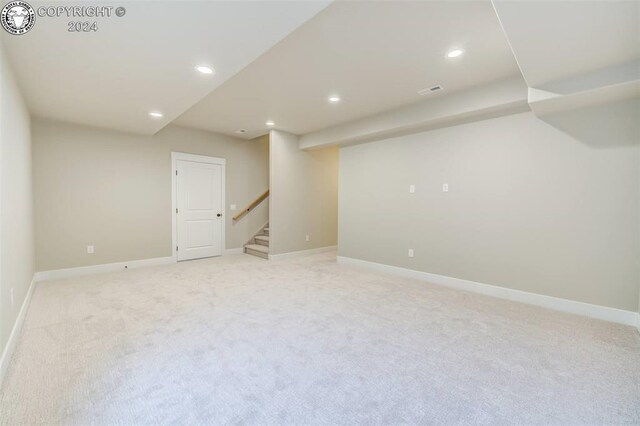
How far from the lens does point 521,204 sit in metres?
3.50

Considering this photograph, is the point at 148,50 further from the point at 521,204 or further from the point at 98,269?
the point at 521,204

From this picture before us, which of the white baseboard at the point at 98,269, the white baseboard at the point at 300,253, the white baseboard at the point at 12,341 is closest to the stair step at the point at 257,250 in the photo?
the white baseboard at the point at 300,253

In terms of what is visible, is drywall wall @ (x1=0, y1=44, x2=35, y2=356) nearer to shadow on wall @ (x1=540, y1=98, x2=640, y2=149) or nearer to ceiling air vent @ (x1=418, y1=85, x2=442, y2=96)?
ceiling air vent @ (x1=418, y1=85, x2=442, y2=96)

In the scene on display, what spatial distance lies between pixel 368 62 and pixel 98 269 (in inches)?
206

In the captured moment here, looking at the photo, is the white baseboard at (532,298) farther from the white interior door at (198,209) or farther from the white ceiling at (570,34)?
the white interior door at (198,209)

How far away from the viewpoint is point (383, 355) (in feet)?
7.30

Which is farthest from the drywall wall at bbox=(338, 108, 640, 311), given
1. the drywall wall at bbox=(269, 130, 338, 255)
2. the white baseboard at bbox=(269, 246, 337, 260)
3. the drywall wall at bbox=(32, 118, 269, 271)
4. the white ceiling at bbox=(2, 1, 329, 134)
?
the drywall wall at bbox=(32, 118, 269, 271)

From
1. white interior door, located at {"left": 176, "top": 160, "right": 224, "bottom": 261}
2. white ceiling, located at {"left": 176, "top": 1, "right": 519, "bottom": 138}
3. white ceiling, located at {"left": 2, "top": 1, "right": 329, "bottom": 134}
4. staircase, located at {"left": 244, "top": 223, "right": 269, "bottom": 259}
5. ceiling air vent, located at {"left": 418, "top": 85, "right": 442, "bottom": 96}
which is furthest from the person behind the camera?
staircase, located at {"left": 244, "top": 223, "right": 269, "bottom": 259}

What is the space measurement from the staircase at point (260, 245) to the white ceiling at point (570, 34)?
5.09m

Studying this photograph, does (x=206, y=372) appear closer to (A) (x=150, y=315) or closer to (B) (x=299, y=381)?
(B) (x=299, y=381)

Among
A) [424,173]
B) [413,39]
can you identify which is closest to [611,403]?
[413,39]

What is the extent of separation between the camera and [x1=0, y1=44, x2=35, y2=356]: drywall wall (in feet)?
6.84

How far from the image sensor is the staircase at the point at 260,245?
6085 millimetres

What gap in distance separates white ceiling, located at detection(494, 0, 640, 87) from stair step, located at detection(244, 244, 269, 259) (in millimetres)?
5030
